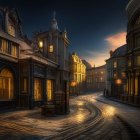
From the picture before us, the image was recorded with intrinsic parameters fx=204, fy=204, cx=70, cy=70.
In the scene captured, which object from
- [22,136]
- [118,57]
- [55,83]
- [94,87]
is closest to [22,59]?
[55,83]

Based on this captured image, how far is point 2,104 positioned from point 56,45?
66.0 ft

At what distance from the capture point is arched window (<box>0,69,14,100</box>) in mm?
22156

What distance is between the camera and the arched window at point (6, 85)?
22.2 meters

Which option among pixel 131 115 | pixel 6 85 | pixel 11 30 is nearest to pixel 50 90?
pixel 6 85

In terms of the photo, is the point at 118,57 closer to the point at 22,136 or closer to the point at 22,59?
the point at 22,59

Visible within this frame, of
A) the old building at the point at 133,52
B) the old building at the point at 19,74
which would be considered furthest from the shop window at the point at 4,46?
the old building at the point at 133,52

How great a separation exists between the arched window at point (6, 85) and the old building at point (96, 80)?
69.5 m

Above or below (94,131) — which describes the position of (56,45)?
above

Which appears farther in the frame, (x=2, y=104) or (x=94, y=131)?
(x=2, y=104)

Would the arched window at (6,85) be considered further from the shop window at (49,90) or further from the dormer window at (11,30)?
the shop window at (49,90)

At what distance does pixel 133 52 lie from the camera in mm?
33344

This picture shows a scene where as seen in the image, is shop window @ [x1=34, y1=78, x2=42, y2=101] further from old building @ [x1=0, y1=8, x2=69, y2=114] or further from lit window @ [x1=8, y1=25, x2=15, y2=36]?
lit window @ [x1=8, y1=25, x2=15, y2=36]

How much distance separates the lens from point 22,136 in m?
11.1

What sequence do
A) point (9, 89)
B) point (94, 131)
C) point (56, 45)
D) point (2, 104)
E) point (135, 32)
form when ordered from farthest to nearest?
point (56, 45) < point (135, 32) < point (9, 89) < point (2, 104) < point (94, 131)
